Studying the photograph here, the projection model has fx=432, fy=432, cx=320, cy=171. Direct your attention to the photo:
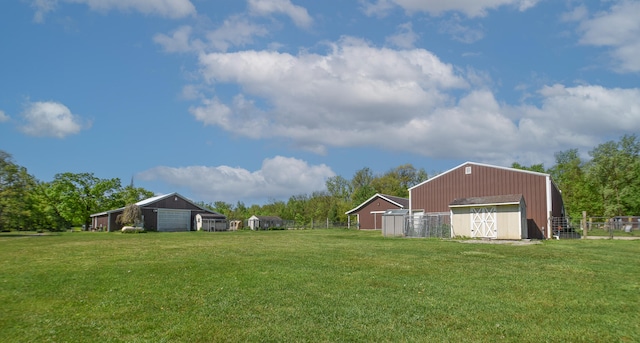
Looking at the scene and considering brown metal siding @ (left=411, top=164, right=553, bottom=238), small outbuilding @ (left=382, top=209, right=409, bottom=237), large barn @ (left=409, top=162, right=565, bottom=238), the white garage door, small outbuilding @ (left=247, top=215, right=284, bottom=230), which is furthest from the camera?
small outbuilding @ (left=247, top=215, right=284, bottom=230)

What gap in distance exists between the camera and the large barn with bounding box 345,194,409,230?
53.2 m

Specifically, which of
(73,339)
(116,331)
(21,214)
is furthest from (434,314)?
(21,214)

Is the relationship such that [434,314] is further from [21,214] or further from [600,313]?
[21,214]

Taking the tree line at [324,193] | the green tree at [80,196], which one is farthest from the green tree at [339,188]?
the green tree at [80,196]

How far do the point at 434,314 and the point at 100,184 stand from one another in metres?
69.0

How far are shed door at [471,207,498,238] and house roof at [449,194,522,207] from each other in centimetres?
49

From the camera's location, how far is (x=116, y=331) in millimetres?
6184

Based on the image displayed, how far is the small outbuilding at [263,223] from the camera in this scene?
212 feet

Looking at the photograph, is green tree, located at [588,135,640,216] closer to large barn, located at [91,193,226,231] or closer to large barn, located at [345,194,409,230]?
large barn, located at [345,194,409,230]

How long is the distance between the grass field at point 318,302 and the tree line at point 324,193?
114ft

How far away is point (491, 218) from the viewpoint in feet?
95.4

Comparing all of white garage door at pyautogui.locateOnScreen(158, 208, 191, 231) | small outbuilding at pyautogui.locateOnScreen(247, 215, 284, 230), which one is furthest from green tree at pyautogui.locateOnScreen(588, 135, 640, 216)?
white garage door at pyautogui.locateOnScreen(158, 208, 191, 231)

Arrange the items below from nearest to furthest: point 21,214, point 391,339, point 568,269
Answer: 1. point 391,339
2. point 568,269
3. point 21,214

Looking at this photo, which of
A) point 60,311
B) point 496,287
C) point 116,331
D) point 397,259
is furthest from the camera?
point 397,259
